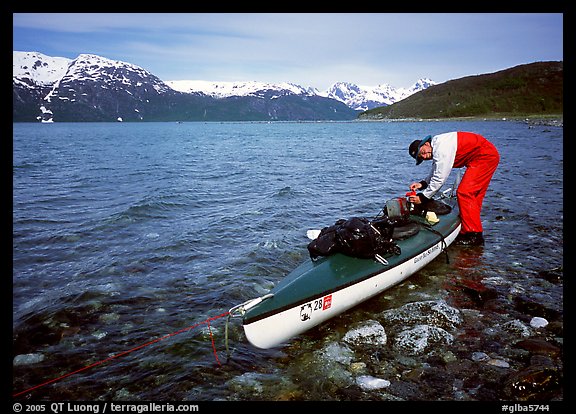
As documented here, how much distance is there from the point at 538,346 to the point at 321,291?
3.96m

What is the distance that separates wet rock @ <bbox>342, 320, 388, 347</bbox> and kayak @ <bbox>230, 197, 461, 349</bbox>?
1.70 ft

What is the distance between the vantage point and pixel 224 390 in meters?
5.56

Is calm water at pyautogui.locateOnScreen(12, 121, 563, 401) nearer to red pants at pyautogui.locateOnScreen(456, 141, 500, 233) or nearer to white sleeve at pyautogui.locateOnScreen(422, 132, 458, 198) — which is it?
red pants at pyautogui.locateOnScreen(456, 141, 500, 233)

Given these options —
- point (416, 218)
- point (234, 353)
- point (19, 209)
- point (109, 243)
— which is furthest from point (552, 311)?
point (19, 209)

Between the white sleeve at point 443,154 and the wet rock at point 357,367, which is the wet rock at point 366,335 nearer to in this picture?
the wet rock at point 357,367

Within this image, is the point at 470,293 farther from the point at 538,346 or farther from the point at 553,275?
the point at 553,275

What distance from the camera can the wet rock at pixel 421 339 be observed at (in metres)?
6.41

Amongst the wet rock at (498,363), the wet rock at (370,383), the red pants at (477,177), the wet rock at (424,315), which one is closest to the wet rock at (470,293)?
the wet rock at (424,315)

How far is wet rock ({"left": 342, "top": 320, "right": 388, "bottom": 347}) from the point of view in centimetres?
668

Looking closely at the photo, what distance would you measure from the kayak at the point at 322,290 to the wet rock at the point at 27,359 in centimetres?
367

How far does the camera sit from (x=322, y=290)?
679cm

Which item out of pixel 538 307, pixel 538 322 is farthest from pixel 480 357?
pixel 538 307

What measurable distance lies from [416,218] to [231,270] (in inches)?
237
